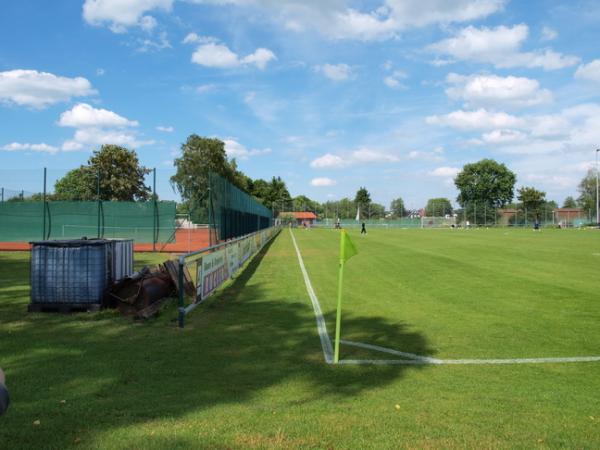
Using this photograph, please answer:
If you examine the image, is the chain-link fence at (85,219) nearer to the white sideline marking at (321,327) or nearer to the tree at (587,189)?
the white sideline marking at (321,327)

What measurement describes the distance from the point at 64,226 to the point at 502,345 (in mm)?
25866

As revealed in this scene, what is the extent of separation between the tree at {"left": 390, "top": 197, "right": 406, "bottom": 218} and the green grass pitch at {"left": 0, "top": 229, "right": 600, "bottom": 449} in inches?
5359

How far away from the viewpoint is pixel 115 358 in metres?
6.36

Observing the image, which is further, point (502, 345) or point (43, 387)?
point (502, 345)

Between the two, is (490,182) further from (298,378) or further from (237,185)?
(298,378)

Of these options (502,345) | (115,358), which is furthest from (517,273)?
(115,358)

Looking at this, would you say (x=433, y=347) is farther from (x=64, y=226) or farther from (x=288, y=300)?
(x=64, y=226)

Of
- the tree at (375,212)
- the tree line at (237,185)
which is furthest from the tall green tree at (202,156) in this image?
the tree at (375,212)

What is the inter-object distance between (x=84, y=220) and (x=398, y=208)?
133 meters

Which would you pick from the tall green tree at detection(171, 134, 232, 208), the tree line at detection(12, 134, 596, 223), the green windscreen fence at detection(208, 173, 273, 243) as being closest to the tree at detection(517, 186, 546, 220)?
the tree line at detection(12, 134, 596, 223)

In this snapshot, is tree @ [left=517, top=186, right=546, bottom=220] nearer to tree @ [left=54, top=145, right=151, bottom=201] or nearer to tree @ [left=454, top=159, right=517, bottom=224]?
tree @ [left=454, top=159, right=517, bottom=224]

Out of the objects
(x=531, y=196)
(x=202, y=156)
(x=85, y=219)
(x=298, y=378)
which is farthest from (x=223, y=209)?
(x=531, y=196)

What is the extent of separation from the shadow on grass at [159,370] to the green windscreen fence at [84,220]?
17.3m

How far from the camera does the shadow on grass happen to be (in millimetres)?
4414
